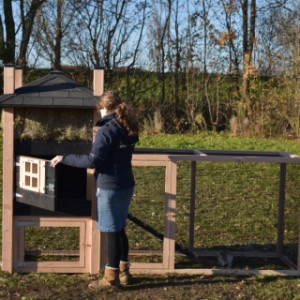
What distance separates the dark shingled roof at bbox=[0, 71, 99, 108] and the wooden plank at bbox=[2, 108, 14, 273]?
148 millimetres

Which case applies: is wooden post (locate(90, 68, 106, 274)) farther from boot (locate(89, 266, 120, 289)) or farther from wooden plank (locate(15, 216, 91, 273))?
boot (locate(89, 266, 120, 289))

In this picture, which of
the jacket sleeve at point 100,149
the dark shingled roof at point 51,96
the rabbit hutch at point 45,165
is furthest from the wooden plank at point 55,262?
the dark shingled roof at point 51,96

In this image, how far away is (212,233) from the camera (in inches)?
283

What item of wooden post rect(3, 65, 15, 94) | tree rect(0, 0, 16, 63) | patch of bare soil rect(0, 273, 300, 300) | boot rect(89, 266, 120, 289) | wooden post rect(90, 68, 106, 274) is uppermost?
tree rect(0, 0, 16, 63)

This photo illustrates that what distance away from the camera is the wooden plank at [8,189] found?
5.25 metres

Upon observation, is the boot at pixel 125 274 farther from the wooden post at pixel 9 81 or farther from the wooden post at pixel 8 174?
the wooden post at pixel 9 81

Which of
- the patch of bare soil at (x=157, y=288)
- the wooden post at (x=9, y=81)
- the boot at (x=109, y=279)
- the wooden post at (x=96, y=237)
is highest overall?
the wooden post at (x=9, y=81)

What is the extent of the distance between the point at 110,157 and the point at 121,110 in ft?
1.28

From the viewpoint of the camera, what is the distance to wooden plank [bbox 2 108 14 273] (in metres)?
5.25

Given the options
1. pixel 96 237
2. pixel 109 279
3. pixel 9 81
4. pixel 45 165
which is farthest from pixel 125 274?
pixel 9 81

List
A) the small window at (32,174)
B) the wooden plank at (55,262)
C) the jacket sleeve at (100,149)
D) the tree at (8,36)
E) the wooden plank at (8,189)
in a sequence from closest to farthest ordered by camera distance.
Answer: the jacket sleeve at (100,149)
the small window at (32,174)
the wooden plank at (8,189)
the wooden plank at (55,262)
the tree at (8,36)

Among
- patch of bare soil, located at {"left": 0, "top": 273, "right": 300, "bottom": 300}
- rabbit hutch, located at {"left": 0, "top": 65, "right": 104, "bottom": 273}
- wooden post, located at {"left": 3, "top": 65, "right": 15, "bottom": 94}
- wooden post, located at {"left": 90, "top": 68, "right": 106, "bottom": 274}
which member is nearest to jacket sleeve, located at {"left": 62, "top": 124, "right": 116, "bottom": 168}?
rabbit hutch, located at {"left": 0, "top": 65, "right": 104, "bottom": 273}

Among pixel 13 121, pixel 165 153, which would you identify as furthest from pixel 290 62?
pixel 13 121

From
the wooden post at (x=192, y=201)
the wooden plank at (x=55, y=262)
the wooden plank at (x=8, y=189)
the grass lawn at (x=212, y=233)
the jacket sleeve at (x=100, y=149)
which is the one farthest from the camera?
the wooden post at (x=192, y=201)
